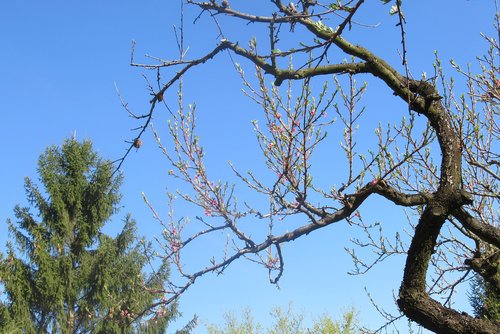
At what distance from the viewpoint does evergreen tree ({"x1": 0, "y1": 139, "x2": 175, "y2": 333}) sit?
14.7 metres

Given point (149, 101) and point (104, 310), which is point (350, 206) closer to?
point (149, 101)

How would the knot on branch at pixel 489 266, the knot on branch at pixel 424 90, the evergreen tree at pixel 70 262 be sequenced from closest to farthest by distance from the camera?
the knot on branch at pixel 424 90 → the knot on branch at pixel 489 266 → the evergreen tree at pixel 70 262

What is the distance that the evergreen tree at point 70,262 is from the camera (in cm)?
1469

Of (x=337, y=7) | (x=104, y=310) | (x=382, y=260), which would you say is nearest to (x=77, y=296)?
(x=104, y=310)

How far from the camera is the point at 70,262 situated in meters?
15.2

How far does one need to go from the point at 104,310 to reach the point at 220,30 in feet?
45.3

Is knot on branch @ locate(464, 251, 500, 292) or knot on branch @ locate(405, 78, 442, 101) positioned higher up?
knot on branch @ locate(405, 78, 442, 101)

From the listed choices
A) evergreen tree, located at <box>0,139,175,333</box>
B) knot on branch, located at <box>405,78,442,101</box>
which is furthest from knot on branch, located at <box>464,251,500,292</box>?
evergreen tree, located at <box>0,139,175,333</box>

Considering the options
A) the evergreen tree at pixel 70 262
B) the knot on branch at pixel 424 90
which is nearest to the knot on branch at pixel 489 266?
the knot on branch at pixel 424 90

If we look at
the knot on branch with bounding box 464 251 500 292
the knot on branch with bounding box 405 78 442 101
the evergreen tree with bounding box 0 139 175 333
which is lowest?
the knot on branch with bounding box 464 251 500 292

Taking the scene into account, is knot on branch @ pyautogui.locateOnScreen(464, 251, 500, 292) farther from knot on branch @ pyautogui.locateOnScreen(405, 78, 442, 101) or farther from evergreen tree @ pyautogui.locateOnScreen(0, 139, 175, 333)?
evergreen tree @ pyautogui.locateOnScreen(0, 139, 175, 333)

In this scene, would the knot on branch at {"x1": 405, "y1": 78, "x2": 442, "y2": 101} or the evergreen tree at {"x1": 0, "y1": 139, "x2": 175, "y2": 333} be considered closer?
the knot on branch at {"x1": 405, "y1": 78, "x2": 442, "y2": 101}

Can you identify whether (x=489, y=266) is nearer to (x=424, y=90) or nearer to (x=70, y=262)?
(x=424, y=90)

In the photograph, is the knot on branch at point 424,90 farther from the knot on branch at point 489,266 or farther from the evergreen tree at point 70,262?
the evergreen tree at point 70,262
